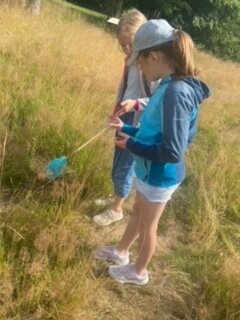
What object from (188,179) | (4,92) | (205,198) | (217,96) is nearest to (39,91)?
(4,92)

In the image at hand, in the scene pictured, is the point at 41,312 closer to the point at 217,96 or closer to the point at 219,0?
the point at 217,96

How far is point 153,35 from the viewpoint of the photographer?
2.16 metres

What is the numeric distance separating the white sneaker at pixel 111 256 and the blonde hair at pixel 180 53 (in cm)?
124

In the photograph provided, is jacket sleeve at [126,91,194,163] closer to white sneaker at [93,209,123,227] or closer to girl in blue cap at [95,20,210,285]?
girl in blue cap at [95,20,210,285]

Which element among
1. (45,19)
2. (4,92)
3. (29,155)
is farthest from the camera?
(45,19)

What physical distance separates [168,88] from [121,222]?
1.52 m

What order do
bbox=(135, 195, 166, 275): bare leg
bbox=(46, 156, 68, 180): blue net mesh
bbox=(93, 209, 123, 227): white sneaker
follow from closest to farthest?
bbox=(135, 195, 166, 275): bare leg, bbox=(46, 156, 68, 180): blue net mesh, bbox=(93, 209, 123, 227): white sneaker

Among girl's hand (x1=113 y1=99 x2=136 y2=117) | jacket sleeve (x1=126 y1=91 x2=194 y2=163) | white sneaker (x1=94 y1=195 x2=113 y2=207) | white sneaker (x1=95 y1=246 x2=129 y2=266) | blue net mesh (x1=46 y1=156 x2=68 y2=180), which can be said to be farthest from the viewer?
white sneaker (x1=94 y1=195 x2=113 y2=207)

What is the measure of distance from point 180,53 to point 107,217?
1.50 meters

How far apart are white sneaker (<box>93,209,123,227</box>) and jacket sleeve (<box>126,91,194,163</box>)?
1.22m

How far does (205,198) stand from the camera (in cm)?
364

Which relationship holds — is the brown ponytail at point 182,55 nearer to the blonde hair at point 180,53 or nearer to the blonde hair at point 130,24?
the blonde hair at point 180,53

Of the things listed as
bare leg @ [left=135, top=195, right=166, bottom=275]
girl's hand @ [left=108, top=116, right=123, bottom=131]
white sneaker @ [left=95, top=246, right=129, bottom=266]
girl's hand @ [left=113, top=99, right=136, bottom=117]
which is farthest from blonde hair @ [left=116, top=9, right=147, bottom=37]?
white sneaker @ [left=95, top=246, right=129, bottom=266]

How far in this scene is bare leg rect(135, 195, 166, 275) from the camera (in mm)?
2462
